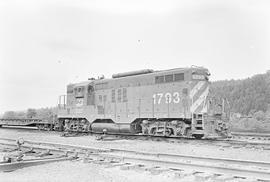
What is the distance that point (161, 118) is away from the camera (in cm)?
1731

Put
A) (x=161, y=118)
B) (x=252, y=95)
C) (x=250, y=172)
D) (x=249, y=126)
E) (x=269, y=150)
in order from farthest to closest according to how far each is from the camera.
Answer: (x=252, y=95) < (x=249, y=126) < (x=161, y=118) < (x=269, y=150) < (x=250, y=172)

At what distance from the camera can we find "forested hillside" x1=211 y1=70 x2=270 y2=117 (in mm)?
52688

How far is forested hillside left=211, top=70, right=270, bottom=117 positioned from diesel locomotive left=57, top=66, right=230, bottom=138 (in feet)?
105

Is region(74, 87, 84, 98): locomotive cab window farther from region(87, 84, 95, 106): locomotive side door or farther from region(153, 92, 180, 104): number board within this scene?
region(153, 92, 180, 104): number board

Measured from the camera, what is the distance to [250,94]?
55875 millimetres

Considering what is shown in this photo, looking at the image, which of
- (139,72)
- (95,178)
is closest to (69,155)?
(95,178)

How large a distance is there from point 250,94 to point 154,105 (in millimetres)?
42259

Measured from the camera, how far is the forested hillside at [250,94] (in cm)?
5269

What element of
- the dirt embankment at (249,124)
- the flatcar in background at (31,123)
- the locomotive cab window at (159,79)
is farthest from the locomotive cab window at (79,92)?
the dirt embankment at (249,124)

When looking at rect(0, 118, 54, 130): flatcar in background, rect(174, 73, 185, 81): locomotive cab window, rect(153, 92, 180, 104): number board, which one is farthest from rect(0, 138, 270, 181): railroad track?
rect(0, 118, 54, 130): flatcar in background

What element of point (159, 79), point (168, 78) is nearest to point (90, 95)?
point (159, 79)

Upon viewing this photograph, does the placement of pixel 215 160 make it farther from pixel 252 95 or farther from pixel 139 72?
pixel 252 95

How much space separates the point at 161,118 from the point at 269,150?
6.64m

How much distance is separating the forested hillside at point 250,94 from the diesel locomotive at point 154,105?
31.9m
